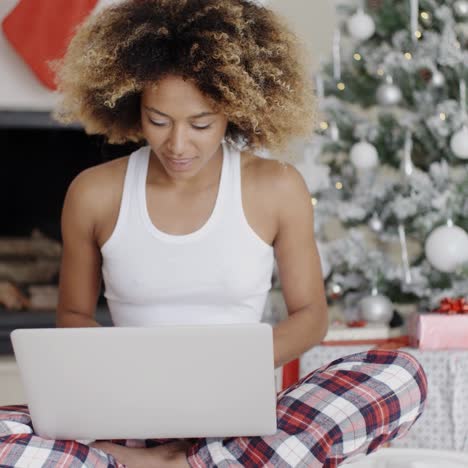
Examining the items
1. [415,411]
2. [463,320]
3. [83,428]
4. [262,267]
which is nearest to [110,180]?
[262,267]

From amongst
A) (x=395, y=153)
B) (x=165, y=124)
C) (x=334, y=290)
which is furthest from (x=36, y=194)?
(x=165, y=124)

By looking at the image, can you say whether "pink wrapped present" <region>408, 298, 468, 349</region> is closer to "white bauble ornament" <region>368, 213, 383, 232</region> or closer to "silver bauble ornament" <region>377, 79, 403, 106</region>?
"white bauble ornament" <region>368, 213, 383, 232</region>

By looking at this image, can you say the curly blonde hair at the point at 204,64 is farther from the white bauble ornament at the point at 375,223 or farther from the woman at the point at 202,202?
the white bauble ornament at the point at 375,223

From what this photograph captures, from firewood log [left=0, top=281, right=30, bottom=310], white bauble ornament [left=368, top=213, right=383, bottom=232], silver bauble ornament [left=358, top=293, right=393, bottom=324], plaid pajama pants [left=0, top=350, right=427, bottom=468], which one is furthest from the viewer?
firewood log [left=0, top=281, right=30, bottom=310]

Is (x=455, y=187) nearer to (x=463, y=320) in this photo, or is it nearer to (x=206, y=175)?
(x=463, y=320)

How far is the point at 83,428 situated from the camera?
4.08 feet

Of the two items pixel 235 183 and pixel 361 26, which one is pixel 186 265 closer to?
pixel 235 183

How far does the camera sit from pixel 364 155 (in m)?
2.62

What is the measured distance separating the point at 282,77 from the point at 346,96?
1166mm

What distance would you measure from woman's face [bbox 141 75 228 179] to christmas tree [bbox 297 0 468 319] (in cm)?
114

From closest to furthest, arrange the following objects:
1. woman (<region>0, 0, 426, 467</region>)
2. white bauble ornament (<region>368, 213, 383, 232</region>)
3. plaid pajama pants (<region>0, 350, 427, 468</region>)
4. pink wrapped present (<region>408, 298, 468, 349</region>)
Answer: plaid pajama pants (<region>0, 350, 427, 468</region>) → woman (<region>0, 0, 426, 467</region>) → pink wrapped present (<region>408, 298, 468, 349</region>) → white bauble ornament (<region>368, 213, 383, 232</region>)

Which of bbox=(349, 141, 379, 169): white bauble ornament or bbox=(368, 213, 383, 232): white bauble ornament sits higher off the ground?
bbox=(349, 141, 379, 169): white bauble ornament

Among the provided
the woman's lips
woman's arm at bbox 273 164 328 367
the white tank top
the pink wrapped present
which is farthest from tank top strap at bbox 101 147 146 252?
the pink wrapped present

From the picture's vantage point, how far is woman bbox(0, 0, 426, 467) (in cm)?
141
